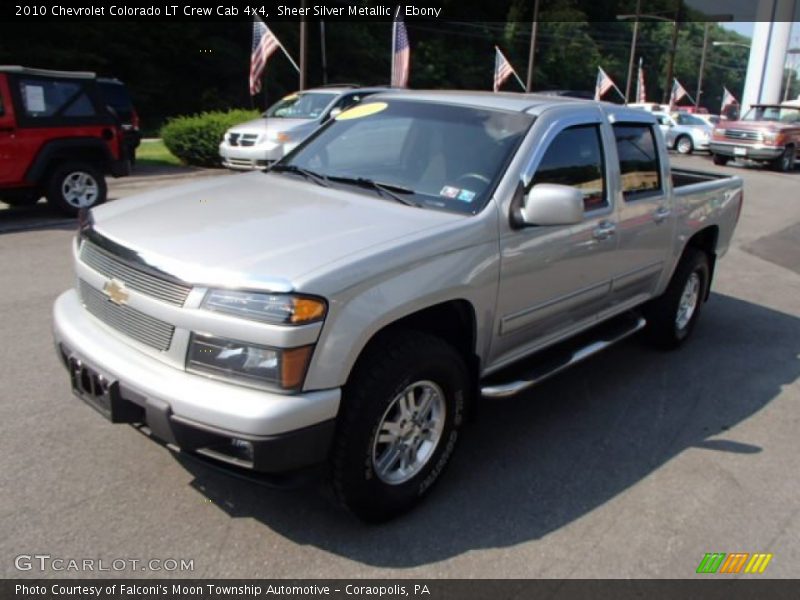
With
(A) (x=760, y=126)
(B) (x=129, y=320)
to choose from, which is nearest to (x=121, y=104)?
(B) (x=129, y=320)

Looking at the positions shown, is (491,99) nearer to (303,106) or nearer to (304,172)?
(304,172)

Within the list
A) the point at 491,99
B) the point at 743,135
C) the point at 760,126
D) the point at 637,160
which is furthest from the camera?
the point at 743,135

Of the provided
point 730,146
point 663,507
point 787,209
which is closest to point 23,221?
point 663,507

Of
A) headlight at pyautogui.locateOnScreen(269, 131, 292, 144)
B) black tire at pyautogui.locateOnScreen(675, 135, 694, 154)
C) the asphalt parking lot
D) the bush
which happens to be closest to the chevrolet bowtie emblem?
the asphalt parking lot

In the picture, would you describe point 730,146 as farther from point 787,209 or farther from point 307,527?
point 307,527

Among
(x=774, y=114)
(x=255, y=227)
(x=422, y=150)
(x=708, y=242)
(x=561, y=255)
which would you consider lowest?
(x=708, y=242)

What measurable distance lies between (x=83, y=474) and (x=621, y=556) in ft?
8.17

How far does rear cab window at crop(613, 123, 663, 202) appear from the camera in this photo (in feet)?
14.4

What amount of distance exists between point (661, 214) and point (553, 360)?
151cm

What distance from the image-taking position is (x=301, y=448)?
8.43 feet

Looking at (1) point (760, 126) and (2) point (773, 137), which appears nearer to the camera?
(2) point (773, 137)

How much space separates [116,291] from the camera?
2928 millimetres

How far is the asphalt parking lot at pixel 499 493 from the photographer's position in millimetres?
2871

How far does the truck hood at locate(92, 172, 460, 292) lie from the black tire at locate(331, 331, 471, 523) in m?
0.47
